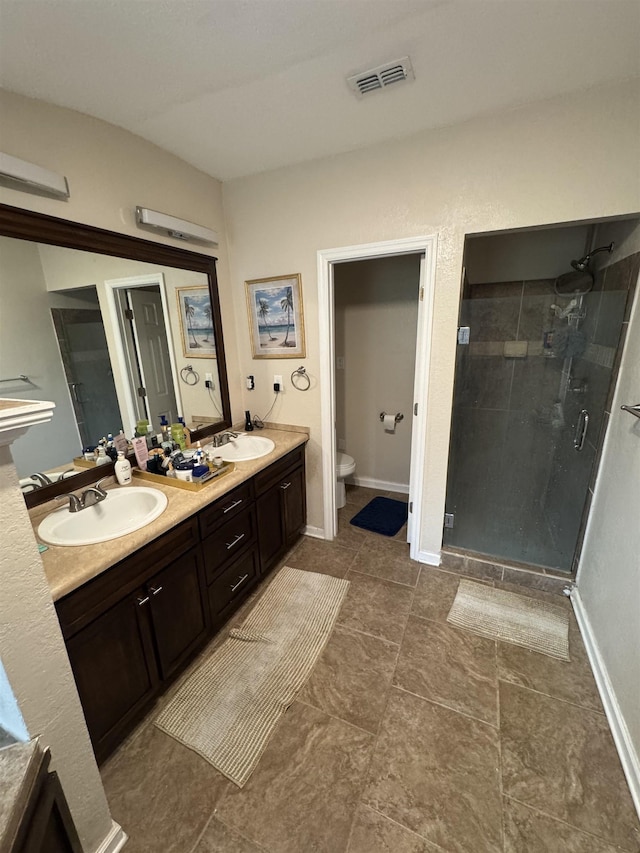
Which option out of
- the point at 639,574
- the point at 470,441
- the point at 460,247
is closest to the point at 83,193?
the point at 460,247

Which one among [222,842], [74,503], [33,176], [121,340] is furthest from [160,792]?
[33,176]

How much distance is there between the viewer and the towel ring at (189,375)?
214 centimetres

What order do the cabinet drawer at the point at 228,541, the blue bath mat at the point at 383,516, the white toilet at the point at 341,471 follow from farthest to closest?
the white toilet at the point at 341,471 < the blue bath mat at the point at 383,516 < the cabinet drawer at the point at 228,541

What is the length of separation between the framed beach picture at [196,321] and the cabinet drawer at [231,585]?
1.35 metres

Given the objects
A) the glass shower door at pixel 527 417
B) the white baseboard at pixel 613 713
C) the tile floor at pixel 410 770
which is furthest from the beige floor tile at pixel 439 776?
the glass shower door at pixel 527 417

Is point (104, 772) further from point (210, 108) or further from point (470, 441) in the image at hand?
point (210, 108)

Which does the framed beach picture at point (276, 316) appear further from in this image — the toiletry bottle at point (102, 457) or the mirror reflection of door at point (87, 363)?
the toiletry bottle at point (102, 457)

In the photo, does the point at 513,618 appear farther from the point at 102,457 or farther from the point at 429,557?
the point at 102,457

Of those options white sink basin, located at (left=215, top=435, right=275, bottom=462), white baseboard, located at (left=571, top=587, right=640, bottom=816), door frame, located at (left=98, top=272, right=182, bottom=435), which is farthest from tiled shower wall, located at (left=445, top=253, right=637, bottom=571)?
door frame, located at (left=98, top=272, right=182, bottom=435)

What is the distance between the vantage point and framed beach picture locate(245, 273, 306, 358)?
2201 mm

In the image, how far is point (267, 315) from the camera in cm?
231

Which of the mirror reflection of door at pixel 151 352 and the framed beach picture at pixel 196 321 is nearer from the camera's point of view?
the mirror reflection of door at pixel 151 352

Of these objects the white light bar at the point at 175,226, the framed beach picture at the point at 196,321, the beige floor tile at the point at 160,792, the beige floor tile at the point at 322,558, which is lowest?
the beige floor tile at the point at 160,792

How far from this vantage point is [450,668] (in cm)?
159
